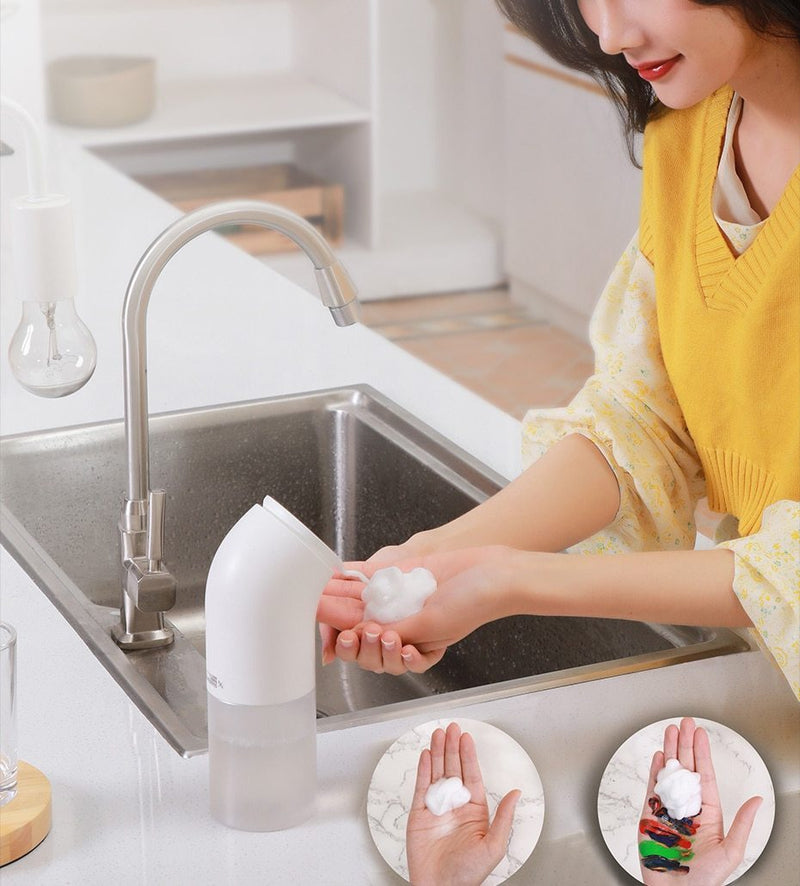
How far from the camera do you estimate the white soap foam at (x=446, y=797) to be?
0.87 m

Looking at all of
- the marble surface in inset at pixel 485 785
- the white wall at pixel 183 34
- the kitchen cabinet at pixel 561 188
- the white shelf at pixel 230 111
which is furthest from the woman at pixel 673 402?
the white wall at pixel 183 34

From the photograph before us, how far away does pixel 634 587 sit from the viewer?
1023 mm

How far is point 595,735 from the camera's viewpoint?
3.20ft

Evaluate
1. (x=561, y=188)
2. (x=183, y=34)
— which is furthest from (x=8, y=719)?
(x=183, y=34)

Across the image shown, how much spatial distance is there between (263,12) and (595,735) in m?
4.19

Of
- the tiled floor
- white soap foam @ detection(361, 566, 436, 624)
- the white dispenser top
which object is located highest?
the white dispenser top

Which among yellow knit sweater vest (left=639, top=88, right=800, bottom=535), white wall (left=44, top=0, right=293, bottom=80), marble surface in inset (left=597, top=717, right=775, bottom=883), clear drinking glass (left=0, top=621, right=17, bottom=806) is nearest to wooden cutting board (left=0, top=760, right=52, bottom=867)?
clear drinking glass (left=0, top=621, right=17, bottom=806)

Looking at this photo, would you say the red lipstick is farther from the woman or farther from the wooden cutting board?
the wooden cutting board

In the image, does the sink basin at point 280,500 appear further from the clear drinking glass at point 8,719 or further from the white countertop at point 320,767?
the clear drinking glass at point 8,719

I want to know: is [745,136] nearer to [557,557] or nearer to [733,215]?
[733,215]

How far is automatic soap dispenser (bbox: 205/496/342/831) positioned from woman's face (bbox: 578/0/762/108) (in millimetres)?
466

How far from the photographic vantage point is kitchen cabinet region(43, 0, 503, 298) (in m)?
4.48

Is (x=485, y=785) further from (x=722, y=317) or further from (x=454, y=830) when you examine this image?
(x=722, y=317)

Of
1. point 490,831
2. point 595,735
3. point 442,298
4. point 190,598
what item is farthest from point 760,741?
point 442,298
